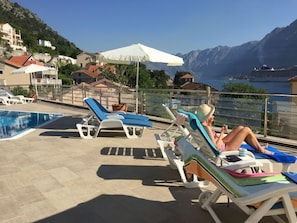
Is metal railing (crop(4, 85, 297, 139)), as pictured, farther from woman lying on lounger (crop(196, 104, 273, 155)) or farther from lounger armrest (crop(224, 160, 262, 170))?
lounger armrest (crop(224, 160, 262, 170))

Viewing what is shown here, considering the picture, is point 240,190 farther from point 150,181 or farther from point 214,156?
point 150,181

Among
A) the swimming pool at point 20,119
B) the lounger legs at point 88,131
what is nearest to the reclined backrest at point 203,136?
the lounger legs at point 88,131

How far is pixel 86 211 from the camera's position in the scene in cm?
286

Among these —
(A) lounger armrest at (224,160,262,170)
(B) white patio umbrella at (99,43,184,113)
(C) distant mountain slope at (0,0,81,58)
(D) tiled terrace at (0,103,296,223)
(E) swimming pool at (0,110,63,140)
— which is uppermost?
(C) distant mountain slope at (0,0,81,58)

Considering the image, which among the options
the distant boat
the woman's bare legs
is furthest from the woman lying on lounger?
the distant boat

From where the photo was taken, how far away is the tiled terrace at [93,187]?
2783 mm

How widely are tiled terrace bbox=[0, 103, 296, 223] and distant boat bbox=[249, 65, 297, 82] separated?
93821 millimetres

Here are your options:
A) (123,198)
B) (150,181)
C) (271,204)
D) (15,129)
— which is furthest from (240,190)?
(15,129)

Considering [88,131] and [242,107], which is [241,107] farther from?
[88,131]

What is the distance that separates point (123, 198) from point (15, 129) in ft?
19.2

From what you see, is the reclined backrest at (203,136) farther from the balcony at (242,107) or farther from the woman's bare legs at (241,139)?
the balcony at (242,107)

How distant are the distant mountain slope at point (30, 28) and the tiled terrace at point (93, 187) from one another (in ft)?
325

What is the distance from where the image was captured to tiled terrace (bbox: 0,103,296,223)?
2783 mm

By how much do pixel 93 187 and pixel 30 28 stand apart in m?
137
